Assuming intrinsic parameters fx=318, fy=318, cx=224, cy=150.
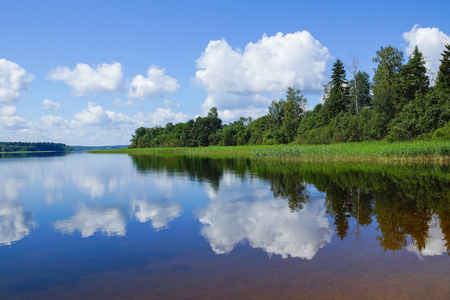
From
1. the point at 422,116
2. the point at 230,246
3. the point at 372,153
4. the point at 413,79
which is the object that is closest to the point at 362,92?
the point at 413,79

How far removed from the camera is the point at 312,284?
24.4ft

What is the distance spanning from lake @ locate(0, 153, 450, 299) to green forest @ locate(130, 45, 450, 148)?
34185mm

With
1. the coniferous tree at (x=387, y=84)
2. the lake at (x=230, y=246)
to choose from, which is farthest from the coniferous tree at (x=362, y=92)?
the lake at (x=230, y=246)

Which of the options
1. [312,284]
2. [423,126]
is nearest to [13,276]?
[312,284]

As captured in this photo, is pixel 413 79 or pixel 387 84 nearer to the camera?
pixel 413 79

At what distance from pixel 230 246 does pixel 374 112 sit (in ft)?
200

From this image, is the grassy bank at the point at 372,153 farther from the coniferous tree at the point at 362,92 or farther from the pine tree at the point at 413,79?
the coniferous tree at the point at 362,92

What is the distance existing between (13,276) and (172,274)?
4.25m

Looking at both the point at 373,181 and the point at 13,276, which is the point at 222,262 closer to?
the point at 13,276

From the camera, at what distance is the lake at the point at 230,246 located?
7.41 metres

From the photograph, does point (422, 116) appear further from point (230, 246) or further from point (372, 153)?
point (230, 246)

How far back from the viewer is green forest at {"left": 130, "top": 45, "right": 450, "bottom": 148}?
165 feet

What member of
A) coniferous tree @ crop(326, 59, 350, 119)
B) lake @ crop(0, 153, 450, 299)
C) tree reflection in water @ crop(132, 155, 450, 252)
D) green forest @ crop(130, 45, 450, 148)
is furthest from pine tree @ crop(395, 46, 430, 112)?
lake @ crop(0, 153, 450, 299)

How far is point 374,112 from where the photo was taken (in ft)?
206
